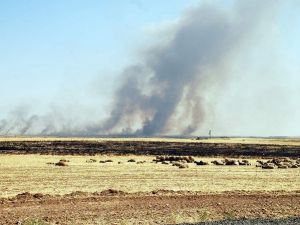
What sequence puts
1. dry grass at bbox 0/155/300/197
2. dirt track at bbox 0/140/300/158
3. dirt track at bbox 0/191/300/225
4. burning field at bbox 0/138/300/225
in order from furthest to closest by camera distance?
dirt track at bbox 0/140/300/158 → dry grass at bbox 0/155/300/197 → burning field at bbox 0/138/300/225 → dirt track at bbox 0/191/300/225

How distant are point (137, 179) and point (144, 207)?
12707 mm

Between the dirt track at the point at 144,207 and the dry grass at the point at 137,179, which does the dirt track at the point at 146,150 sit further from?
the dirt track at the point at 144,207

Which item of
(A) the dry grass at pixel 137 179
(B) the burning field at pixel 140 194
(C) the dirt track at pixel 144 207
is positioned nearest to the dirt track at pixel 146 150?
(A) the dry grass at pixel 137 179

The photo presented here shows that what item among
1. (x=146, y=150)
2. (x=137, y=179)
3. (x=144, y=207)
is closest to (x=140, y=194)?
(x=144, y=207)

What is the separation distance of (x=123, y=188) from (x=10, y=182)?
28.4 feet

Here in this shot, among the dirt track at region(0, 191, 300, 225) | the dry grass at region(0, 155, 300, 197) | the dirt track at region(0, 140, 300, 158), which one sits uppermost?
the dirt track at region(0, 140, 300, 158)

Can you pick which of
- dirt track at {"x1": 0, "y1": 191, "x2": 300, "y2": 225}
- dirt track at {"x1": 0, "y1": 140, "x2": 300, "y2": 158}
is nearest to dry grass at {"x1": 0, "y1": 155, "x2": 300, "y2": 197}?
dirt track at {"x1": 0, "y1": 191, "x2": 300, "y2": 225}

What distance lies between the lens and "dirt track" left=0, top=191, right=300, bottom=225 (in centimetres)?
2533

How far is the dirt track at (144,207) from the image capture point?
83.1ft

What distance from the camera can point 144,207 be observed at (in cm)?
2834

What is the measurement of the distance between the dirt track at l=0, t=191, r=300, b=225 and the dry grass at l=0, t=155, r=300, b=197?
3353 millimetres

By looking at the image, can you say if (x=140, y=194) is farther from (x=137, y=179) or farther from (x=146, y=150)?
(x=146, y=150)

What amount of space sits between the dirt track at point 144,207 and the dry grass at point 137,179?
3.35 meters

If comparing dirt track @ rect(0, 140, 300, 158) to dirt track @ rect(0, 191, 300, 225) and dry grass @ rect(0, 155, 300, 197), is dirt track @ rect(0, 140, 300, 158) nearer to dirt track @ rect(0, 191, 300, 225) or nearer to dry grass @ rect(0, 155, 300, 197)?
dry grass @ rect(0, 155, 300, 197)
